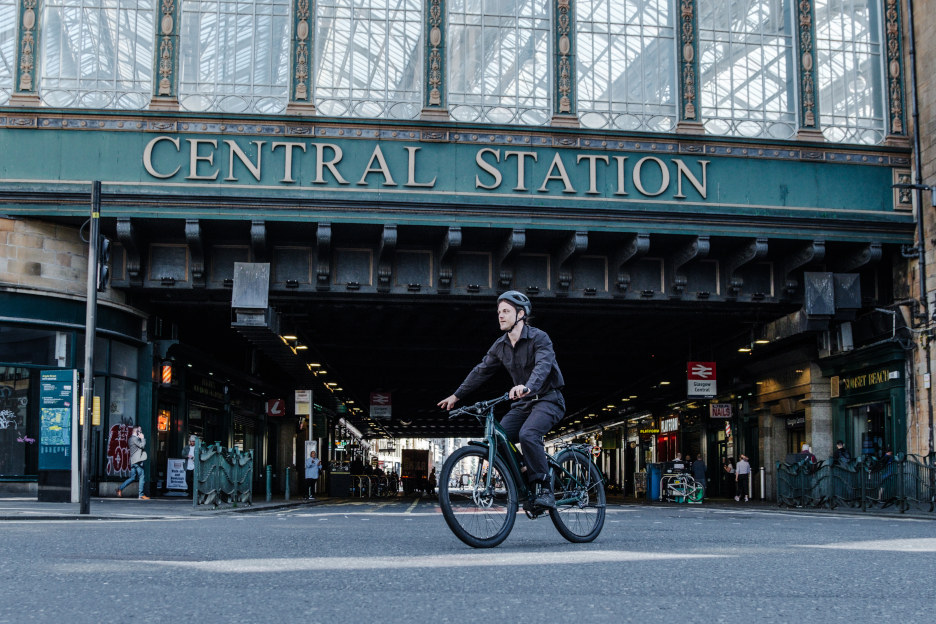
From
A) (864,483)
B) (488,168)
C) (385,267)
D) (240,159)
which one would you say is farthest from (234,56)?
(864,483)

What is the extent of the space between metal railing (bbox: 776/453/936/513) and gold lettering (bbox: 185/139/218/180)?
15.2m

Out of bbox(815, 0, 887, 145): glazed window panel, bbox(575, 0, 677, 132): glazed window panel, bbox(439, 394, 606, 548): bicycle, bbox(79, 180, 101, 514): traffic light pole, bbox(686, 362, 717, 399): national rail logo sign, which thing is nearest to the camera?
bbox(439, 394, 606, 548): bicycle

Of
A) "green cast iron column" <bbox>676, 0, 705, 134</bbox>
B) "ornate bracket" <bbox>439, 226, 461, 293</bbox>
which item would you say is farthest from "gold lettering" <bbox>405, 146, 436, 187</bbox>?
"green cast iron column" <bbox>676, 0, 705, 134</bbox>

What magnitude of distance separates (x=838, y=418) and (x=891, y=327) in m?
4.42

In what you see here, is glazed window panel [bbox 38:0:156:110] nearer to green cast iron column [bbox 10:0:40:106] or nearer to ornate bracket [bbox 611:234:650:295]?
green cast iron column [bbox 10:0:40:106]

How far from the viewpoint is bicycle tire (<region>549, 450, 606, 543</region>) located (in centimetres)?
823

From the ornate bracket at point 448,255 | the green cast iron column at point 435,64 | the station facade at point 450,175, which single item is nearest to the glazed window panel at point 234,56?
the station facade at point 450,175

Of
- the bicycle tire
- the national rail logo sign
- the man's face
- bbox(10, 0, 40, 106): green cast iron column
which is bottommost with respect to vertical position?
the bicycle tire

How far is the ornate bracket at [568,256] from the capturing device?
23688 mm

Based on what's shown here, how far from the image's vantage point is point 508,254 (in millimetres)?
23938

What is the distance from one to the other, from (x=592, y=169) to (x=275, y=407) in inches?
824

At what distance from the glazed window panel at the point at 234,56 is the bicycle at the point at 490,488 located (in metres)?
17.6

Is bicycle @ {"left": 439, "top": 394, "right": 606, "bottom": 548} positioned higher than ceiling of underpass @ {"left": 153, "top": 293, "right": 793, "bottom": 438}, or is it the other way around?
ceiling of underpass @ {"left": 153, "top": 293, "right": 793, "bottom": 438}

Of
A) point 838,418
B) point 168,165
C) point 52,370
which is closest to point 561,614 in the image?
point 52,370
